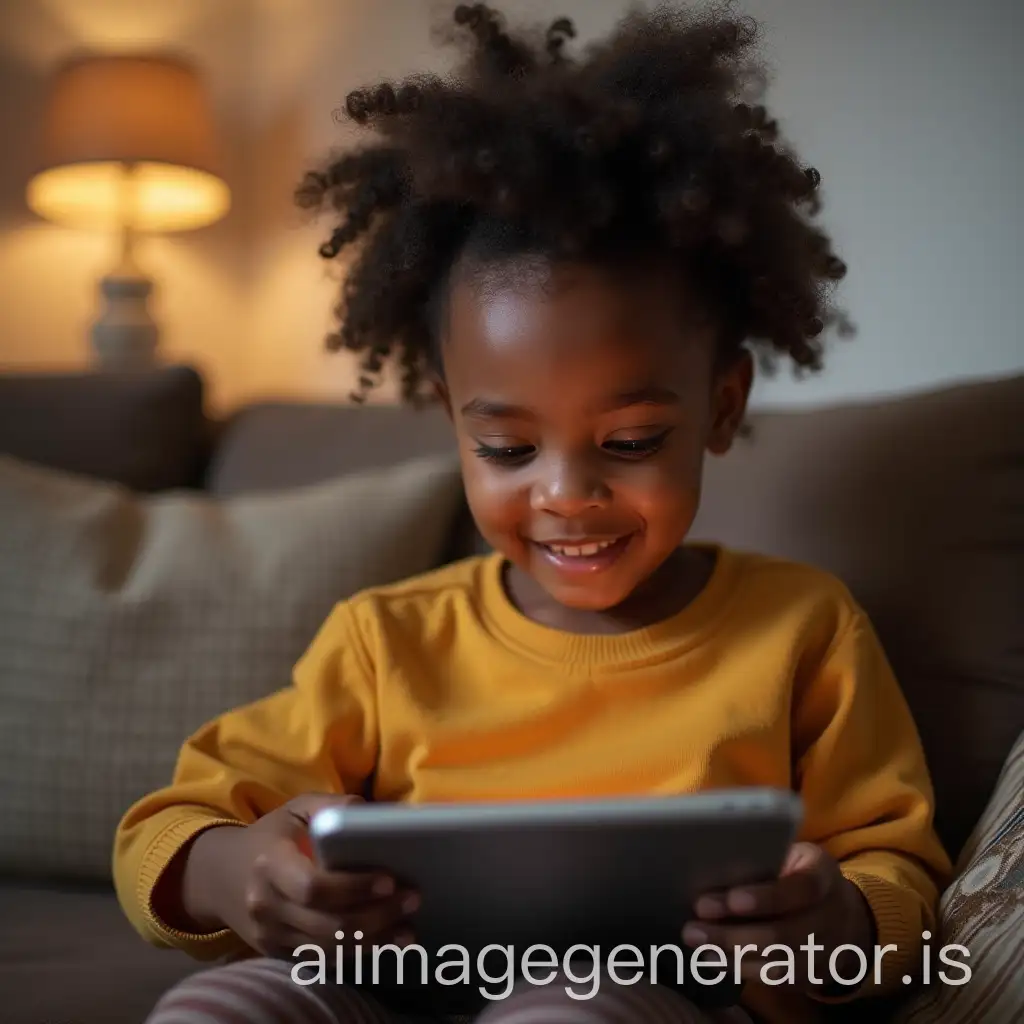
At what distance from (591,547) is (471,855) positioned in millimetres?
331

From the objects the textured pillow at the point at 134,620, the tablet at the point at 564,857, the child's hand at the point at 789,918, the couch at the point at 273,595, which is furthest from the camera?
the textured pillow at the point at 134,620

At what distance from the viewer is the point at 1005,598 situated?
1024 millimetres

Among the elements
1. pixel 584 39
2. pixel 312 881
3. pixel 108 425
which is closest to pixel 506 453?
pixel 312 881

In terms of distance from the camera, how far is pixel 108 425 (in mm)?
1449

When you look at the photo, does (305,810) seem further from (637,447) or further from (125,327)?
(125,327)

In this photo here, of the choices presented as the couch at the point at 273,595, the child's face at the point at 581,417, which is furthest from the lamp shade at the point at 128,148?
the child's face at the point at 581,417

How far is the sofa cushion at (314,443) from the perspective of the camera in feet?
4.59

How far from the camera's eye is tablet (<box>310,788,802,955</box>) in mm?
564

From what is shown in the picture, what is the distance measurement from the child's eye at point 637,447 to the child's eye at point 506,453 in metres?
0.06

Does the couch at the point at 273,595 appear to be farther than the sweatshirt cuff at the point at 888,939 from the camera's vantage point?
Yes

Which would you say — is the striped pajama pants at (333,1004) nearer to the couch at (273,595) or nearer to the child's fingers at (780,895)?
the child's fingers at (780,895)

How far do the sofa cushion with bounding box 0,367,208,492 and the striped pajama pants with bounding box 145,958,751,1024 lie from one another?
2.78 ft

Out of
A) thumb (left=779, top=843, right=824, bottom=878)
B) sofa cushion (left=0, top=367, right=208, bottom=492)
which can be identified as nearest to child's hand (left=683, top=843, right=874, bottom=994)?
thumb (left=779, top=843, right=824, bottom=878)

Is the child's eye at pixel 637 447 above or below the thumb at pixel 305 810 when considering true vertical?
above
